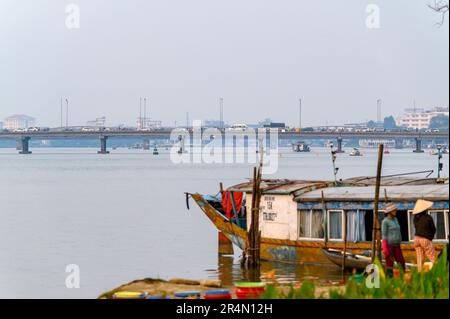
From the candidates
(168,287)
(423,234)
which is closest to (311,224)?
(423,234)

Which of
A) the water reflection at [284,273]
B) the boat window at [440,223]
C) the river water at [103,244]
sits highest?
the boat window at [440,223]

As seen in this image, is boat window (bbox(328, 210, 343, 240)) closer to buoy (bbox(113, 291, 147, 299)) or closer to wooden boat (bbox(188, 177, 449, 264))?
wooden boat (bbox(188, 177, 449, 264))

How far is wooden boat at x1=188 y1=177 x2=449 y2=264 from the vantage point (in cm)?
3222

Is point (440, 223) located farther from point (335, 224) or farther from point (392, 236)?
point (392, 236)

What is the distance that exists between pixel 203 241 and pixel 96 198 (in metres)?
42.8

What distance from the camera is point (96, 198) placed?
94.6 meters

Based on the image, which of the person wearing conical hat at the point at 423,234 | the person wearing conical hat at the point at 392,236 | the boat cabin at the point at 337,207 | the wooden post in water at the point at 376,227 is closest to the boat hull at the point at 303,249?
the boat cabin at the point at 337,207

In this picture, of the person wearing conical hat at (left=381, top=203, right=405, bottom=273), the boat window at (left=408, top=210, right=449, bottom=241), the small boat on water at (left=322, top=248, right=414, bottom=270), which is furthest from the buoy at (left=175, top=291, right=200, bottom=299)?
the boat window at (left=408, top=210, right=449, bottom=241)

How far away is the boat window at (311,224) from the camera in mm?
34344

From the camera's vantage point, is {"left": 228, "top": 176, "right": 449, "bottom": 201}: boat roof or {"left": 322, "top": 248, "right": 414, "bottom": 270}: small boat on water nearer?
{"left": 322, "top": 248, "right": 414, "bottom": 270}: small boat on water

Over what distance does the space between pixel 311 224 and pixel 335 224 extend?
102 cm

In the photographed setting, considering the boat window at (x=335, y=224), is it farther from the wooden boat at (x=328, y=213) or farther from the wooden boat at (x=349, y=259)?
the wooden boat at (x=349, y=259)
